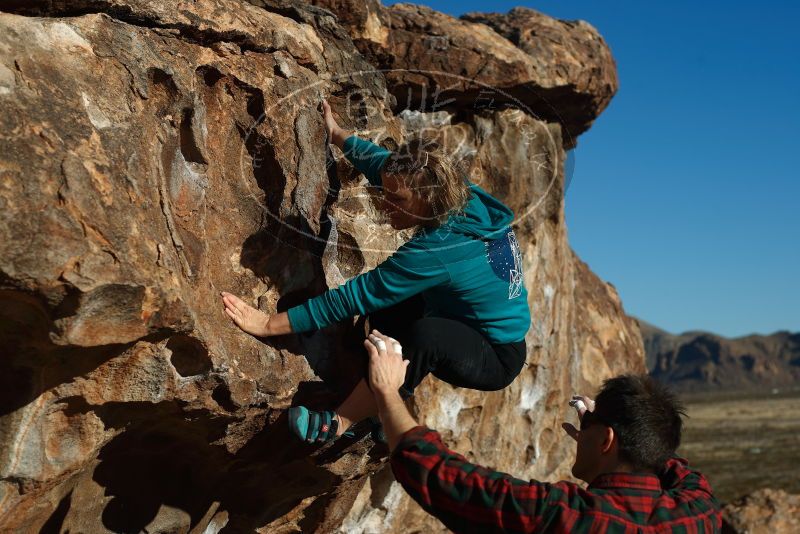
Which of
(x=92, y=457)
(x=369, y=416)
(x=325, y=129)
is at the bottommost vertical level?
(x=92, y=457)

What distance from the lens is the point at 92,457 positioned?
5.21 m

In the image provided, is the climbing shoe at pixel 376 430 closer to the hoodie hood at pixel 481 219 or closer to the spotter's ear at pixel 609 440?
the hoodie hood at pixel 481 219

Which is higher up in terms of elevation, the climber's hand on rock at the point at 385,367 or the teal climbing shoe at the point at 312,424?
the climber's hand on rock at the point at 385,367

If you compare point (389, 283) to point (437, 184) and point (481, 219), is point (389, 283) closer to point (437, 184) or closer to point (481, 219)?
point (437, 184)

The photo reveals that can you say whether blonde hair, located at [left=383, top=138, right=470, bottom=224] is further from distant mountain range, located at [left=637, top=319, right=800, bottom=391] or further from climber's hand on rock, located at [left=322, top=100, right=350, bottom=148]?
distant mountain range, located at [left=637, top=319, right=800, bottom=391]

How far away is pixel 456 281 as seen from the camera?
5203mm

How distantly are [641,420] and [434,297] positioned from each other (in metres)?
2.01

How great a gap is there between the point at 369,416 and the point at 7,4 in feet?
11.1

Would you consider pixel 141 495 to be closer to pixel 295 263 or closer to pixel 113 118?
pixel 295 263

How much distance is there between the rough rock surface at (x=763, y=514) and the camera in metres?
10.3

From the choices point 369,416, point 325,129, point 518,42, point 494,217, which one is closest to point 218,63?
point 325,129

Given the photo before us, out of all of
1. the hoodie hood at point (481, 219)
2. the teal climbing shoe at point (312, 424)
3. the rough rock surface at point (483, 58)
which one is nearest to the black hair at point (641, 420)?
the hoodie hood at point (481, 219)

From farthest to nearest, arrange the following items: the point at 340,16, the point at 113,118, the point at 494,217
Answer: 1. the point at 340,16
2. the point at 494,217
3. the point at 113,118

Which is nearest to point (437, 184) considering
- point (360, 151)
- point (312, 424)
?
point (360, 151)
